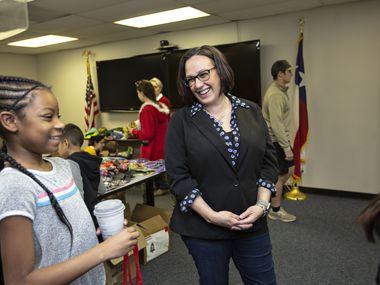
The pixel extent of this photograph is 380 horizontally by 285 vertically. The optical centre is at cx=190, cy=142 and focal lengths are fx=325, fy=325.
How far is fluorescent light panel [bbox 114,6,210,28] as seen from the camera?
3.81m

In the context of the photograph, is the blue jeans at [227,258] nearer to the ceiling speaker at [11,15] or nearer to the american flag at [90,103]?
the ceiling speaker at [11,15]

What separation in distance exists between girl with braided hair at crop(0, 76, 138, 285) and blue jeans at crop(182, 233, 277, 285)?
0.51 metres

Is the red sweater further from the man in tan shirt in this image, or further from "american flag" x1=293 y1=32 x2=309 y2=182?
"american flag" x1=293 y1=32 x2=309 y2=182

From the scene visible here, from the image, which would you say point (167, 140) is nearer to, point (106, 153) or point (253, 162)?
point (253, 162)

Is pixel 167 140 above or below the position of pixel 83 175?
above

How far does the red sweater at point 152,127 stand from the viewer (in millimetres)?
3867

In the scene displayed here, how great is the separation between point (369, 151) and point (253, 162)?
3124 mm

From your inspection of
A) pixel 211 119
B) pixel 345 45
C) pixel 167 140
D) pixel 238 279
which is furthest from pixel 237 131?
pixel 345 45

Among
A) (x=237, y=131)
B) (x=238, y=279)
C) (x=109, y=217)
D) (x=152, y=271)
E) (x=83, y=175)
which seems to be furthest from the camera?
(x=152, y=271)

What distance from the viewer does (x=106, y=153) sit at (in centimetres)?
416

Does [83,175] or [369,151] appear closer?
[83,175]

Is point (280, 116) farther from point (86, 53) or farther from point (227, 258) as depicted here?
point (86, 53)

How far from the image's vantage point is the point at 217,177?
131cm

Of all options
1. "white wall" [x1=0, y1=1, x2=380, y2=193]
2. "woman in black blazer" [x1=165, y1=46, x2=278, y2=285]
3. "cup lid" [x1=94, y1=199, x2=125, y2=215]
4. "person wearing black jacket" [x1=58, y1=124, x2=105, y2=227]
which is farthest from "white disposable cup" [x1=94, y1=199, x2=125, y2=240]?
"white wall" [x1=0, y1=1, x2=380, y2=193]
